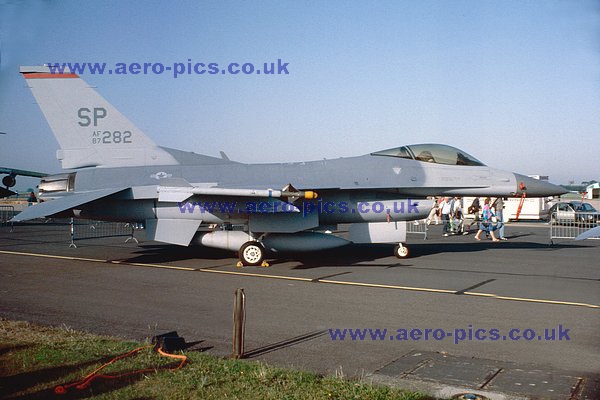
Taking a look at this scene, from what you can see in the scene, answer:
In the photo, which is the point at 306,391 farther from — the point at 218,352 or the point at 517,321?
the point at 517,321

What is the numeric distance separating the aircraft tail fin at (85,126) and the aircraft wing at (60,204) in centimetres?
132

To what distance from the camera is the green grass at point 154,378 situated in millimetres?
4473

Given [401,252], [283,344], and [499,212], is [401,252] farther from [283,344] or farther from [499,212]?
[499,212]

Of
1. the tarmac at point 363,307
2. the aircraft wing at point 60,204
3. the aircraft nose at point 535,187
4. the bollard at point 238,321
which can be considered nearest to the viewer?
the tarmac at point 363,307

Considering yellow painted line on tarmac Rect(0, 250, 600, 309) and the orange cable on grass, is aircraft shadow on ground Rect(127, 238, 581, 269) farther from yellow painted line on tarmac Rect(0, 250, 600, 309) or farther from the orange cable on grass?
the orange cable on grass

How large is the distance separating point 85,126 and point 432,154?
921 cm

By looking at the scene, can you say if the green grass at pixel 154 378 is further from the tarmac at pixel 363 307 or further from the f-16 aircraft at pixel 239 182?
the f-16 aircraft at pixel 239 182

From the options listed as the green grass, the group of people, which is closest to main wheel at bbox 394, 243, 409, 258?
the group of people

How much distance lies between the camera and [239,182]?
45.8 ft

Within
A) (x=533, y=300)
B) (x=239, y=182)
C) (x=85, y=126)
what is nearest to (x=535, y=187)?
(x=533, y=300)

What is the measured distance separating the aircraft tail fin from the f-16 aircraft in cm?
3

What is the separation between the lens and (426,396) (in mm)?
4523

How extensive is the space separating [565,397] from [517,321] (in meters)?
3.03

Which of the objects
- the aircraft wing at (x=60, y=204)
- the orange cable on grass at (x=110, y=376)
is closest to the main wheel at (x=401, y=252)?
the aircraft wing at (x=60, y=204)
